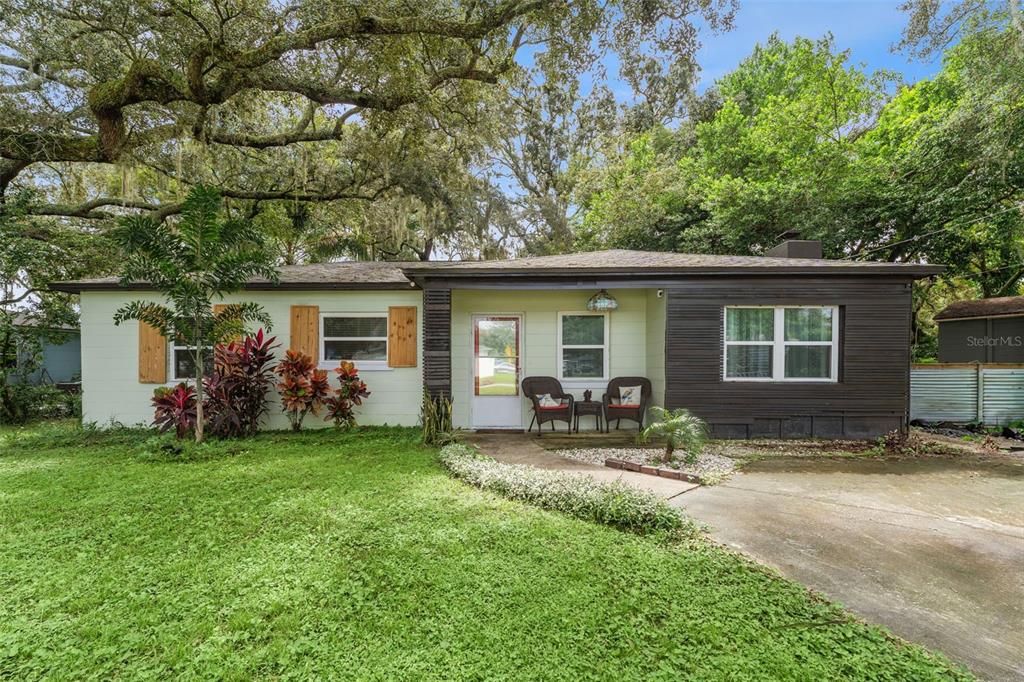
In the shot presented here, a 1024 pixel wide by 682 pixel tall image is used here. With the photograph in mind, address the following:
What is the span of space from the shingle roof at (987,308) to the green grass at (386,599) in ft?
35.0

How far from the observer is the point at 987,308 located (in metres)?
9.08

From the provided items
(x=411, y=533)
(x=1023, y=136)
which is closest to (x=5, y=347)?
(x=411, y=533)

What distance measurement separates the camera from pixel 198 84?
6402 mm

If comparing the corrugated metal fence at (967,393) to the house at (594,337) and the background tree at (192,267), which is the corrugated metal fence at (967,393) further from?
the background tree at (192,267)

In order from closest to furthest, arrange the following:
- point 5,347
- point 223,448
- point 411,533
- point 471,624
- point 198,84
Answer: point 471,624
point 411,533
point 223,448
point 198,84
point 5,347

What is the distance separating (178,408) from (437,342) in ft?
12.3

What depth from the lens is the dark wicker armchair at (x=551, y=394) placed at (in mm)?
6729

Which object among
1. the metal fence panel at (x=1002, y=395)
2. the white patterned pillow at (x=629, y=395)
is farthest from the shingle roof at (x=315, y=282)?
the metal fence panel at (x=1002, y=395)

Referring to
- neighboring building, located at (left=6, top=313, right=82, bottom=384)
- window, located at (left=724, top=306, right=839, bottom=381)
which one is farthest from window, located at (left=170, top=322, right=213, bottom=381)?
window, located at (left=724, top=306, right=839, bottom=381)

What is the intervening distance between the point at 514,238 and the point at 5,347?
13927 mm

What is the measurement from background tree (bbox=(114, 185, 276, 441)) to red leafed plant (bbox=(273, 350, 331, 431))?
3.27 ft

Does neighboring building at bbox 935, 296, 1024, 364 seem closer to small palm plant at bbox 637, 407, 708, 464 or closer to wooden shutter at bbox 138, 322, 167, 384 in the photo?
small palm plant at bbox 637, 407, 708, 464

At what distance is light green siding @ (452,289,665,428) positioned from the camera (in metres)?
7.29

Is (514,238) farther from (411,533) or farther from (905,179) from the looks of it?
(411,533)
